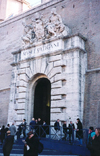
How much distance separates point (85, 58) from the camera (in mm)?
12234

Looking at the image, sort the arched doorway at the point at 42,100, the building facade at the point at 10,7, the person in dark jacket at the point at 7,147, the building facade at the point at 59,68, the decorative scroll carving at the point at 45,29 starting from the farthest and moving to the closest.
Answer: the building facade at the point at 10,7 < the arched doorway at the point at 42,100 < the decorative scroll carving at the point at 45,29 < the building facade at the point at 59,68 < the person in dark jacket at the point at 7,147

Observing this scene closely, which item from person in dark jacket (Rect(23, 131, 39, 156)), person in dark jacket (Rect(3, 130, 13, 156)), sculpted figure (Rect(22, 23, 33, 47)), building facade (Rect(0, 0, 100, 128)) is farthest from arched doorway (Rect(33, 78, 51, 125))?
person in dark jacket (Rect(23, 131, 39, 156))

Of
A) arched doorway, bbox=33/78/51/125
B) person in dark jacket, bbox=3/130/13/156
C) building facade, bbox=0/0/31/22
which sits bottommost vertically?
person in dark jacket, bbox=3/130/13/156

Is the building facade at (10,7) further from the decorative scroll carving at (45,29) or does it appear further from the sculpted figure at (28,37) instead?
the decorative scroll carving at (45,29)

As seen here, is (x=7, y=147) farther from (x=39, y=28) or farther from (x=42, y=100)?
(x=39, y=28)

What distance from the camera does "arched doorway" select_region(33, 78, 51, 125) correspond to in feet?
45.4

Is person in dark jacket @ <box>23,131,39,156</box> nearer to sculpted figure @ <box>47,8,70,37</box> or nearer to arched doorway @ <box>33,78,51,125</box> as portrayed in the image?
arched doorway @ <box>33,78,51,125</box>

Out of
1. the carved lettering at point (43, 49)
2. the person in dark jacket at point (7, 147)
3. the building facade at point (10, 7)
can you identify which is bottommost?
the person in dark jacket at point (7, 147)

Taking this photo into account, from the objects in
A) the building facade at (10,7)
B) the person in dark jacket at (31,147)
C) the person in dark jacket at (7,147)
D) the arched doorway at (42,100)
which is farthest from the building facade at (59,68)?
the building facade at (10,7)

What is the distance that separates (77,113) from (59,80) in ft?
7.02

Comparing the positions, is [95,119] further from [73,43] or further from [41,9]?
[41,9]

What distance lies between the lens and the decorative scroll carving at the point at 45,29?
12.9m

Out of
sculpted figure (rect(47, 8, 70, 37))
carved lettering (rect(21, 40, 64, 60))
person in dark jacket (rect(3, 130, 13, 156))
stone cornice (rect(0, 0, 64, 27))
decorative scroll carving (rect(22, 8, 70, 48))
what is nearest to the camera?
person in dark jacket (rect(3, 130, 13, 156))

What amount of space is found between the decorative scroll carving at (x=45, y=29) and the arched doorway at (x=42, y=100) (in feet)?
9.05
